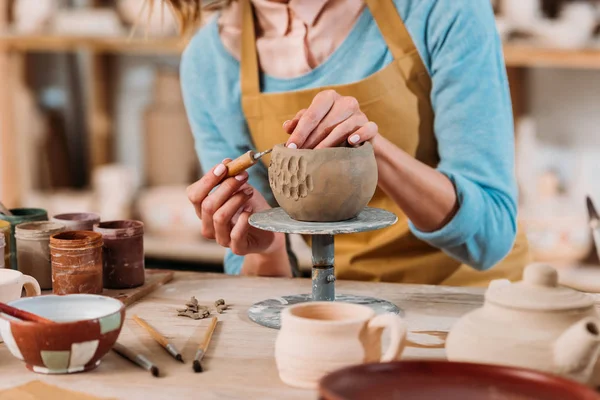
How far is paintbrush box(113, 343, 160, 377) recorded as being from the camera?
1.06 meters

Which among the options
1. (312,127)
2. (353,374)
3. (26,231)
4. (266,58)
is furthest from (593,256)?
(353,374)

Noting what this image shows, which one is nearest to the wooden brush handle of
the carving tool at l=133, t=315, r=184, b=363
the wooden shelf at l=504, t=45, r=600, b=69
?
the carving tool at l=133, t=315, r=184, b=363

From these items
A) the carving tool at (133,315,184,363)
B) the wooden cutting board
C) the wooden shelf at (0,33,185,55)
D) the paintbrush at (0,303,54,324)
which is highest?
the wooden shelf at (0,33,185,55)

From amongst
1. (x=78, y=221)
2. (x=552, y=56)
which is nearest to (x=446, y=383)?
(x=78, y=221)

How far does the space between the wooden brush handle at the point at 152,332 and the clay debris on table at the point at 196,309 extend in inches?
2.8

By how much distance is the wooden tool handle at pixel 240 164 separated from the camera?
1.29m

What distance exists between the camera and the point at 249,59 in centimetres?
174

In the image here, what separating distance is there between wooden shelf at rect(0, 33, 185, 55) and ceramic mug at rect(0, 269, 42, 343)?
1.67 meters

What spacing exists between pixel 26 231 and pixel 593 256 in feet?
5.97

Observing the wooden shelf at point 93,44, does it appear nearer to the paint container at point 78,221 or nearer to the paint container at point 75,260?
the paint container at point 78,221

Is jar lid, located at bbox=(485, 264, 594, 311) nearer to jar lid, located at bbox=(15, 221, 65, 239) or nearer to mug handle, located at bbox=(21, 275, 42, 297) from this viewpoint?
mug handle, located at bbox=(21, 275, 42, 297)

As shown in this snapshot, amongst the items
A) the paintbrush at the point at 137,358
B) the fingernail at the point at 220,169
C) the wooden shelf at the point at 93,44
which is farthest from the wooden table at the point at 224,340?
the wooden shelf at the point at 93,44

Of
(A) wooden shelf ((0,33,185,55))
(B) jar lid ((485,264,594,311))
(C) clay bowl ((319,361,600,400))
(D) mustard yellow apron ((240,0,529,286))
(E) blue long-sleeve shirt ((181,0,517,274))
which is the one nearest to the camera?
(C) clay bowl ((319,361,600,400))

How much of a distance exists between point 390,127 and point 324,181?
19.2 inches
